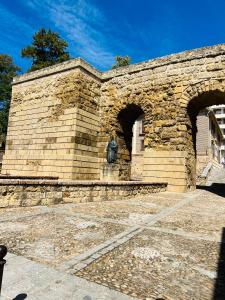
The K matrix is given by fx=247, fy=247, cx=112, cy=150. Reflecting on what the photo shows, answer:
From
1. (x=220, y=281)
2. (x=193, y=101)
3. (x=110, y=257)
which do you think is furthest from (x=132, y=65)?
(x=220, y=281)

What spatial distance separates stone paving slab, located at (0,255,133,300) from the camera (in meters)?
2.17

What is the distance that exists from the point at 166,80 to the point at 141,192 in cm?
621

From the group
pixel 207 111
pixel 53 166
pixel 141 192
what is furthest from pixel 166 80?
pixel 207 111

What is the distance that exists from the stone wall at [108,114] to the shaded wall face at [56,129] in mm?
51

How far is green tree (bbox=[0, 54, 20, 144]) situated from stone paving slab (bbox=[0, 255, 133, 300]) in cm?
3193

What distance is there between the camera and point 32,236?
3830 millimetres

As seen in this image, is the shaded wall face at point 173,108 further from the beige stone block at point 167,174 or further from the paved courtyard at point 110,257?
the paved courtyard at point 110,257

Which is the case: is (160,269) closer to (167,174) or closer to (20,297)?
(20,297)

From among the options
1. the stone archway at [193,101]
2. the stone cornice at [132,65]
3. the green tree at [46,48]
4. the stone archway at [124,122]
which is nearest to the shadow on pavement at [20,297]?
the stone archway at [193,101]

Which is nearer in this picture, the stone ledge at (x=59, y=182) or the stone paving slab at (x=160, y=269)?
the stone paving slab at (x=160, y=269)

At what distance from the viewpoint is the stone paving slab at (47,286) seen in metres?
2.17

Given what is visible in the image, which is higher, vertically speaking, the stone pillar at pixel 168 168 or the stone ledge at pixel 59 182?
the stone pillar at pixel 168 168

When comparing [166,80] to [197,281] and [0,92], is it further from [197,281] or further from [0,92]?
[0,92]

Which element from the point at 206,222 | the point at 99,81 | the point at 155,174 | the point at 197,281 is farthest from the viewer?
the point at 99,81
